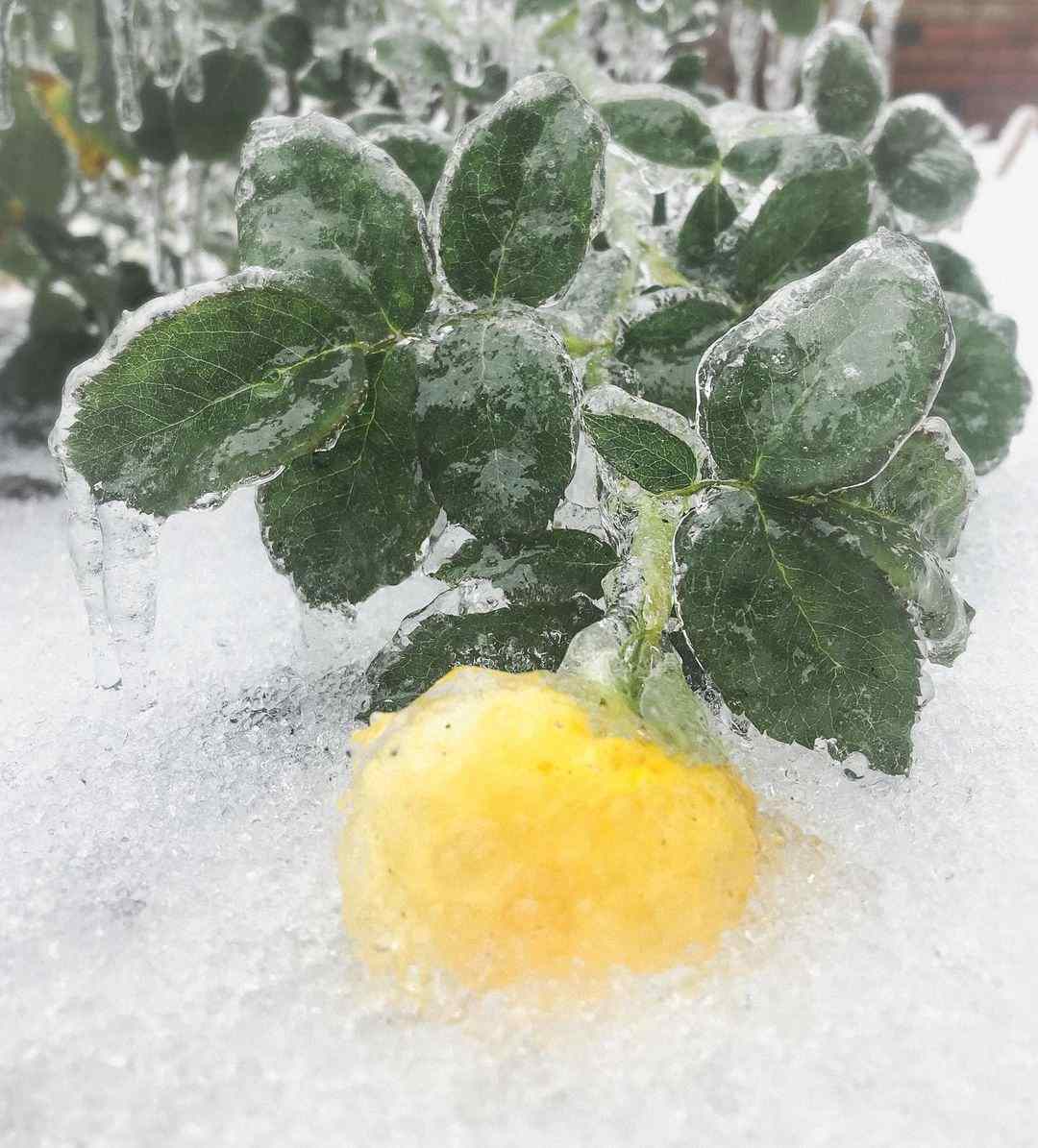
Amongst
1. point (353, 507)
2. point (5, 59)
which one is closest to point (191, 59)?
point (5, 59)

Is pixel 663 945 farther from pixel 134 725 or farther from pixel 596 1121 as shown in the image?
pixel 134 725

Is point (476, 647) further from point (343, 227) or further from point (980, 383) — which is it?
point (980, 383)

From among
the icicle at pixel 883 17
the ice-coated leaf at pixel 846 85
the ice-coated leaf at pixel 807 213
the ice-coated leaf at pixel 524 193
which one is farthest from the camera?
the icicle at pixel 883 17

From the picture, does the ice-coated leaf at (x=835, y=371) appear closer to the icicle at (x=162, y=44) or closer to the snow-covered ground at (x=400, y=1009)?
the snow-covered ground at (x=400, y=1009)

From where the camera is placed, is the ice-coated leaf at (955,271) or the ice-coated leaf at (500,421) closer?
the ice-coated leaf at (500,421)

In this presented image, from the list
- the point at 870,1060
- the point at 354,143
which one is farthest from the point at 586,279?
the point at 870,1060

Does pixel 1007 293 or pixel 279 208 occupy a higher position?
pixel 279 208

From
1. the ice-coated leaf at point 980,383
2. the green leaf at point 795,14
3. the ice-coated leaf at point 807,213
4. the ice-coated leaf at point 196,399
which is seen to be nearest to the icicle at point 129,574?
the ice-coated leaf at point 196,399
